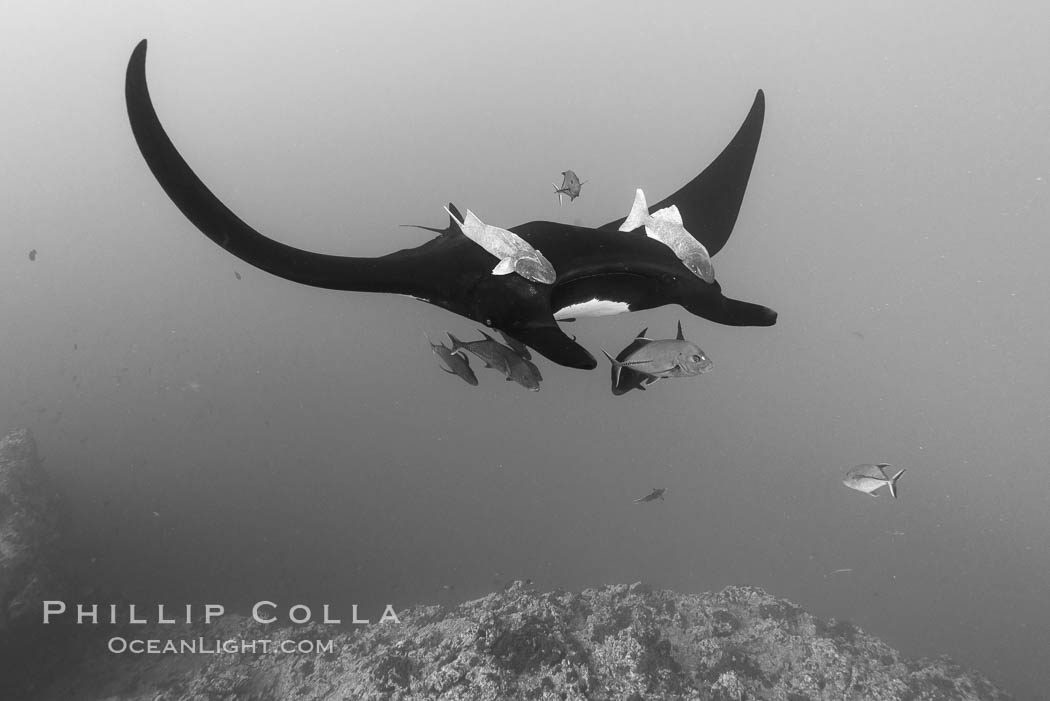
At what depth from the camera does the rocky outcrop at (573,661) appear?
231 inches

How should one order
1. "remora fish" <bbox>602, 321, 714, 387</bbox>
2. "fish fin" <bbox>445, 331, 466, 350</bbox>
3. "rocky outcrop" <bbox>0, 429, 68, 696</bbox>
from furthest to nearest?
"rocky outcrop" <bbox>0, 429, 68, 696</bbox> → "fish fin" <bbox>445, 331, 466, 350</bbox> → "remora fish" <bbox>602, 321, 714, 387</bbox>

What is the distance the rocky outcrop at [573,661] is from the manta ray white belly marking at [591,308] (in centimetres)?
494

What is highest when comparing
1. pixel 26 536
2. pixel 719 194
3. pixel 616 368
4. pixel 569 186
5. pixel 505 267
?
pixel 569 186

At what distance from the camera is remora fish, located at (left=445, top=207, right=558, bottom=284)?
2.15 m

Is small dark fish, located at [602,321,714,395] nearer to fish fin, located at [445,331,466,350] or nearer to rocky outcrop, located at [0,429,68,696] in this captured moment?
fish fin, located at [445,331,466,350]

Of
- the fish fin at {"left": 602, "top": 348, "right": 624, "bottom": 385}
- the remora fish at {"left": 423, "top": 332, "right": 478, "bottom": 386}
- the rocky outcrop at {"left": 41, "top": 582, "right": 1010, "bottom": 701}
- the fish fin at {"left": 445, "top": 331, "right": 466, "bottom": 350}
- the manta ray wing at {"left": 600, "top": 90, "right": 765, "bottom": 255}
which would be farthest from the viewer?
the rocky outcrop at {"left": 41, "top": 582, "right": 1010, "bottom": 701}

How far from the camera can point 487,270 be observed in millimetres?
2400

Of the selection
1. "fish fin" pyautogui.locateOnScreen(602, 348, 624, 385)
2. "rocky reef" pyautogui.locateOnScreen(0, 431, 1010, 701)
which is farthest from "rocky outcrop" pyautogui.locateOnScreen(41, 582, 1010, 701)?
"fish fin" pyautogui.locateOnScreen(602, 348, 624, 385)

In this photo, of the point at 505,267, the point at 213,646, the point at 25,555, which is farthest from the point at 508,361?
the point at 25,555

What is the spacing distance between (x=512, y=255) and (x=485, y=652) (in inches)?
223

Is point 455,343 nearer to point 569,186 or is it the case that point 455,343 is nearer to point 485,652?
point 569,186

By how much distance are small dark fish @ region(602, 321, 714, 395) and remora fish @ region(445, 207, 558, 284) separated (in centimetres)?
98

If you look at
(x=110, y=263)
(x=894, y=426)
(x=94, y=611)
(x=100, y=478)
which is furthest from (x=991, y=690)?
(x=110, y=263)

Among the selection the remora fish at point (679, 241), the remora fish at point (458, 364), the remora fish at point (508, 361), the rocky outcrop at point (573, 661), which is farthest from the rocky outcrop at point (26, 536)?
the remora fish at point (679, 241)
